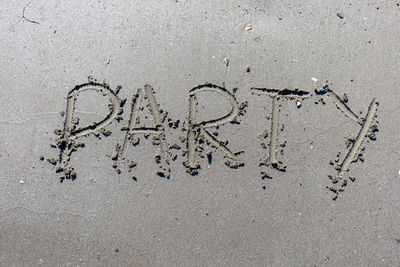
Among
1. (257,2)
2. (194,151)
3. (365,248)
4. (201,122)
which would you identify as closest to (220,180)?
(194,151)

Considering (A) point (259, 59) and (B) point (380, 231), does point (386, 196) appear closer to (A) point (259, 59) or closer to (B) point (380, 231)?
Result: (B) point (380, 231)

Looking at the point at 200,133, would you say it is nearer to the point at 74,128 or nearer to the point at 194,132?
the point at 194,132

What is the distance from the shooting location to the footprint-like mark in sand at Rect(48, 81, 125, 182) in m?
2.54

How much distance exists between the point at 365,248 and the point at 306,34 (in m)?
1.99

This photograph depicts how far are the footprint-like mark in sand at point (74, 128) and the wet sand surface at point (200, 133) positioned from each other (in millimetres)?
12

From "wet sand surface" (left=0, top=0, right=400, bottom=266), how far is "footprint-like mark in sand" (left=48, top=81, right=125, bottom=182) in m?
0.01

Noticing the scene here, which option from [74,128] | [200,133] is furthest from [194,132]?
[74,128]

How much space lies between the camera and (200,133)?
8.44ft

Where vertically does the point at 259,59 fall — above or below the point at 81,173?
above

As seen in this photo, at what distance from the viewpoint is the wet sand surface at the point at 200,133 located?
8.19 ft

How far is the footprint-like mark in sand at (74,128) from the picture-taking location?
2541mm

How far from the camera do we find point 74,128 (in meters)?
2.56

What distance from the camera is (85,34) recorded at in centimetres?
263

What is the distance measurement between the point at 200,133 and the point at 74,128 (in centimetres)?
114
